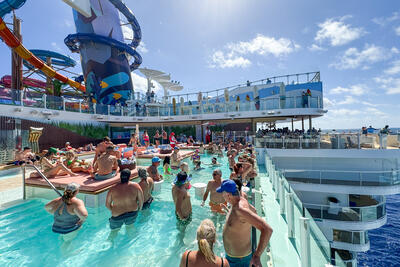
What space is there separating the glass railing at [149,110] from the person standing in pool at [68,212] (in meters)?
14.9

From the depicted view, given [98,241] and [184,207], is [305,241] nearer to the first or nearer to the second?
[184,207]

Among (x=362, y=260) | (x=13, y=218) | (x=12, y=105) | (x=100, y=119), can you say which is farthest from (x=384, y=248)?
(x=12, y=105)

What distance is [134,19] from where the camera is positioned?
83.7ft

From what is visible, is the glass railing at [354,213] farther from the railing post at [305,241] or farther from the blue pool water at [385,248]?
the blue pool water at [385,248]

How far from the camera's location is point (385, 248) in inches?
510

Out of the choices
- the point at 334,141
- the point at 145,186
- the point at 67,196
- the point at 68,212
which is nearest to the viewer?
the point at 67,196

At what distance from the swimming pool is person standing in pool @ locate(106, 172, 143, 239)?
12.0 inches

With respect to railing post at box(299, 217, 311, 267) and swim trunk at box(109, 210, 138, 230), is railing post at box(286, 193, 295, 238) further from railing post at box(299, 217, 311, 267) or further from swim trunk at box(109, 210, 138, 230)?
swim trunk at box(109, 210, 138, 230)

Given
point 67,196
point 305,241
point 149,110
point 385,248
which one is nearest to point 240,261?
point 305,241

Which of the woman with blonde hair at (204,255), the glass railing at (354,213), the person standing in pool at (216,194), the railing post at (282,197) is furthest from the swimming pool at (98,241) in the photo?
the glass railing at (354,213)

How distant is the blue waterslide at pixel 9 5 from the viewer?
14586 millimetres

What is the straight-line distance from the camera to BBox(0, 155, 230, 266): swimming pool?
3.11 m

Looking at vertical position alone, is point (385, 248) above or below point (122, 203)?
below

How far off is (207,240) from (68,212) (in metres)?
3.12
